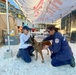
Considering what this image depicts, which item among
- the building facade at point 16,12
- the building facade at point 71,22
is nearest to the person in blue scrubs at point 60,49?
the building facade at point 71,22

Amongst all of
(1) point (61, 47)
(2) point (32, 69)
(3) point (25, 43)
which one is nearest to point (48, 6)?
(3) point (25, 43)

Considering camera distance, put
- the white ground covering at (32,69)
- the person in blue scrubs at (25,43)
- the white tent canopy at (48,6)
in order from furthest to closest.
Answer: the white tent canopy at (48,6), the person in blue scrubs at (25,43), the white ground covering at (32,69)

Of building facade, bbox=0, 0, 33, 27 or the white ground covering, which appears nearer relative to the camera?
the white ground covering

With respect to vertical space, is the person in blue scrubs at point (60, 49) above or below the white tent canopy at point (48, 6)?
below

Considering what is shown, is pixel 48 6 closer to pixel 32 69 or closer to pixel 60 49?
pixel 60 49

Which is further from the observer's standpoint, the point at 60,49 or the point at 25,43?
the point at 25,43

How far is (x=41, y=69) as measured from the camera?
110 inches

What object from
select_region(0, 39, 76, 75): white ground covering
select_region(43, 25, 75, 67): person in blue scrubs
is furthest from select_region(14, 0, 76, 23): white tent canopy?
select_region(0, 39, 76, 75): white ground covering

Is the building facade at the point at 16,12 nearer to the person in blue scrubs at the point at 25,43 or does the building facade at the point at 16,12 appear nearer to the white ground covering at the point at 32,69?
the person in blue scrubs at the point at 25,43

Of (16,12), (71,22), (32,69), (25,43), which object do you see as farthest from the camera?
(16,12)

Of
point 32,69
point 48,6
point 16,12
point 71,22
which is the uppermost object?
point 16,12

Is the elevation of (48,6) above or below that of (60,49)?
above

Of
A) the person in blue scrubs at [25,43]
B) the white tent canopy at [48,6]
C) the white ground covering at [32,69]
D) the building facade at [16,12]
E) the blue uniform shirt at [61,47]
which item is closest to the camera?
the white ground covering at [32,69]

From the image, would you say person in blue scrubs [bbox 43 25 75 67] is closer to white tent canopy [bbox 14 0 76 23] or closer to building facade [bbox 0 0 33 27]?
white tent canopy [bbox 14 0 76 23]
